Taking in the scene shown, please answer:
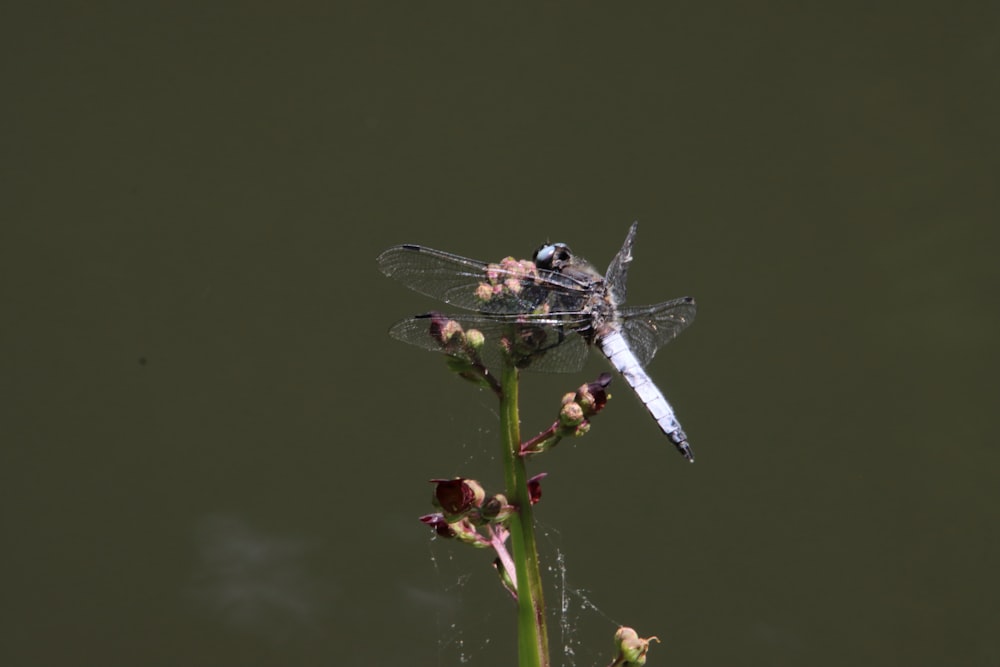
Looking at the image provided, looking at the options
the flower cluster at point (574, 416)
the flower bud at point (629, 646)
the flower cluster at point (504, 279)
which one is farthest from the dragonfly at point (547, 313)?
the flower bud at point (629, 646)

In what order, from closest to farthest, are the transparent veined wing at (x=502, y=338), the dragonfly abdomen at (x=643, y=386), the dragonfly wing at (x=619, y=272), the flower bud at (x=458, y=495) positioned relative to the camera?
1. the flower bud at (x=458, y=495)
2. the transparent veined wing at (x=502, y=338)
3. the dragonfly abdomen at (x=643, y=386)
4. the dragonfly wing at (x=619, y=272)

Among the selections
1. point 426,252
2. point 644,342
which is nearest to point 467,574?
point 644,342

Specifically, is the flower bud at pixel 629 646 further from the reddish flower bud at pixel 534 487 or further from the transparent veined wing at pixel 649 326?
the transparent veined wing at pixel 649 326

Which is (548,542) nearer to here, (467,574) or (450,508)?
(467,574)

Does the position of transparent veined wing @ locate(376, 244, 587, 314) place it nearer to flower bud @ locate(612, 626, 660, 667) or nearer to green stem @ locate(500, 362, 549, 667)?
green stem @ locate(500, 362, 549, 667)

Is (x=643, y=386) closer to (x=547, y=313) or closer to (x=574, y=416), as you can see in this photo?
(x=547, y=313)

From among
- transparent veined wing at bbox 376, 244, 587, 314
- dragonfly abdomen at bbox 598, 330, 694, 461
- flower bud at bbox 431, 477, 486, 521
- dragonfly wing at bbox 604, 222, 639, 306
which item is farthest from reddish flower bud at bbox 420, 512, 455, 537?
dragonfly wing at bbox 604, 222, 639, 306

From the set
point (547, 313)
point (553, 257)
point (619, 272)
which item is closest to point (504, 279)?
point (547, 313)

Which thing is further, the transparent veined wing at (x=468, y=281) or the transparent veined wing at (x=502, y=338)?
the transparent veined wing at (x=468, y=281)
